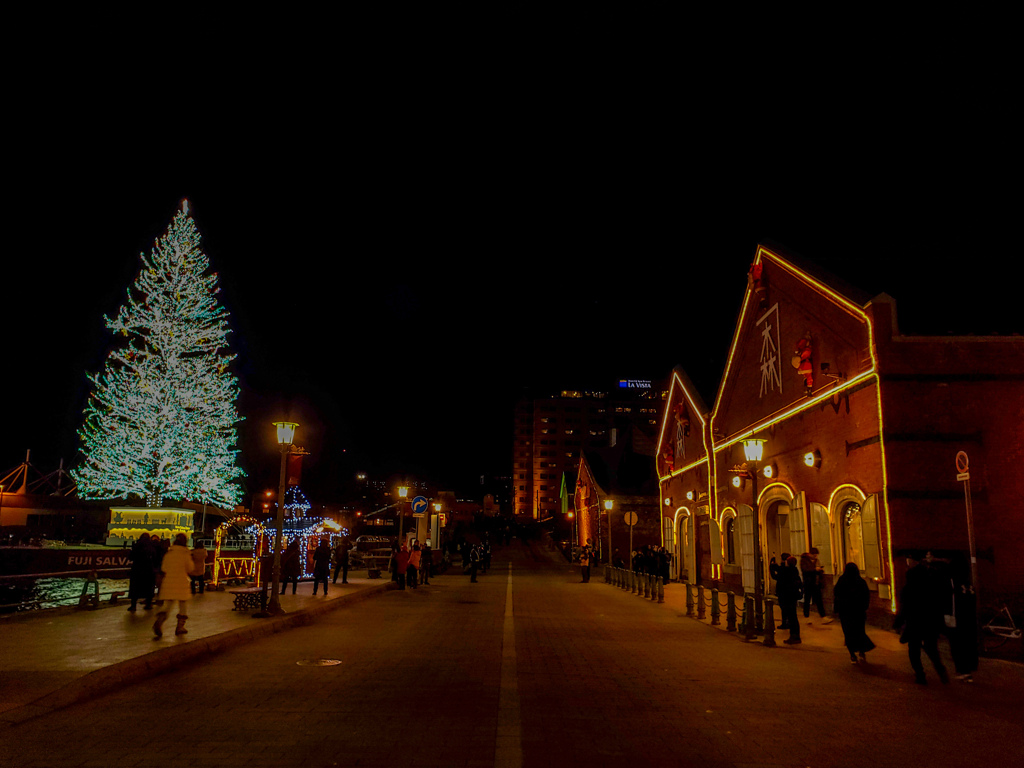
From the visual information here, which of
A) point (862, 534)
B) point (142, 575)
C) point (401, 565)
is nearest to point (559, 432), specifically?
point (401, 565)

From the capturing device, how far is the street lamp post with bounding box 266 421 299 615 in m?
15.9

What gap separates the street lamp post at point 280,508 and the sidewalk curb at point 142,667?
14.7 inches

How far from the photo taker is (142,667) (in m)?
9.27

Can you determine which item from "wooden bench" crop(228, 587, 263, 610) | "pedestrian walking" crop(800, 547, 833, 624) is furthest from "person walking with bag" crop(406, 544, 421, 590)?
"pedestrian walking" crop(800, 547, 833, 624)

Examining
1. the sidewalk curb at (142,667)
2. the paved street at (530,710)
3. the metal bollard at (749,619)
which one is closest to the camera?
the paved street at (530,710)

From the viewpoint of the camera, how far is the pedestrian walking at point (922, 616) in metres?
9.79

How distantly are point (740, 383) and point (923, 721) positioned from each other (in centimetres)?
2030

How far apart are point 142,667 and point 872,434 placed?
1512cm

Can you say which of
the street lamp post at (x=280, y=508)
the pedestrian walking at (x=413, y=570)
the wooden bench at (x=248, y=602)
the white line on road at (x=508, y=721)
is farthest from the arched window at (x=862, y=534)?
the pedestrian walking at (x=413, y=570)

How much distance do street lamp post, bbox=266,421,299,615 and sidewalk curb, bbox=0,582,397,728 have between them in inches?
14.7

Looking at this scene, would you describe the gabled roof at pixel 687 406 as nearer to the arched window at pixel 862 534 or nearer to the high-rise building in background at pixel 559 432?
the arched window at pixel 862 534

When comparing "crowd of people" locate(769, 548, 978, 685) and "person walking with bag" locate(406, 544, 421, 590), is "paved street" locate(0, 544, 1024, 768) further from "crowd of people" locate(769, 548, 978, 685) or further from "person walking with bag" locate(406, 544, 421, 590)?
"person walking with bag" locate(406, 544, 421, 590)

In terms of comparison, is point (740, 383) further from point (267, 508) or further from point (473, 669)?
point (267, 508)

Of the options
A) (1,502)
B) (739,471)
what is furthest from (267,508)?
(739,471)
